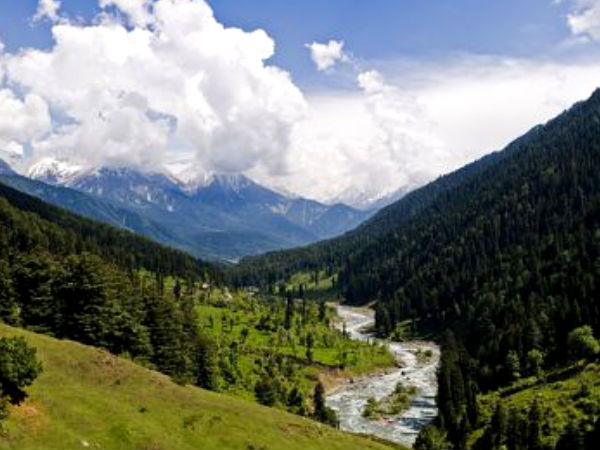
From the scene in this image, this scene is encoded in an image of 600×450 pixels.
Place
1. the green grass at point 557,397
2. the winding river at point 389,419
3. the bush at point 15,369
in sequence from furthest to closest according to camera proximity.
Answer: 1. the winding river at point 389,419
2. the green grass at point 557,397
3. the bush at point 15,369

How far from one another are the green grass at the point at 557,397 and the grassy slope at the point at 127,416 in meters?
49.7

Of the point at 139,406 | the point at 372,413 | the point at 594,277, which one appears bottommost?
the point at 372,413

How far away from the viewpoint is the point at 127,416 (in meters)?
67.5

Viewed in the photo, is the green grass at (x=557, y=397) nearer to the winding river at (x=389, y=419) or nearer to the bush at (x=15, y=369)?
the winding river at (x=389, y=419)

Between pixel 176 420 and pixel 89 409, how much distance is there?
9.37 meters

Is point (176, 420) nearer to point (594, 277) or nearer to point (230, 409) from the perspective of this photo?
point (230, 409)

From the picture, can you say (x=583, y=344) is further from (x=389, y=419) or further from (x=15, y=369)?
(x=15, y=369)

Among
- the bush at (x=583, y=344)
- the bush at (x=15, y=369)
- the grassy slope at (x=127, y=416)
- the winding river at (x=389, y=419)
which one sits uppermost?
the bush at (x=583, y=344)

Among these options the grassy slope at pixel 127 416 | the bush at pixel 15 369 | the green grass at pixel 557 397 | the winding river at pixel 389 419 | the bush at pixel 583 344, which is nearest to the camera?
the grassy slope at pixel 127 416

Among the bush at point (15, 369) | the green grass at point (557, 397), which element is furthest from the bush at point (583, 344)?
the bush at point (15, 369)

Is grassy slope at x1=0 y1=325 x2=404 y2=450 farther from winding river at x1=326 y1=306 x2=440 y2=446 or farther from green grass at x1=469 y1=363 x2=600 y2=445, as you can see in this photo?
winding river at x1=326 y1=306 x2=440 y2=446

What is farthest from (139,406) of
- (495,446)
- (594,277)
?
(594,277)

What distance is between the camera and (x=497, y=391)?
155500mm

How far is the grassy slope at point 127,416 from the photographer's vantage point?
202 ft
